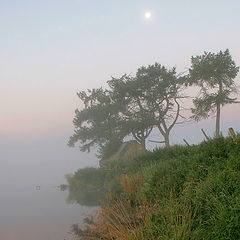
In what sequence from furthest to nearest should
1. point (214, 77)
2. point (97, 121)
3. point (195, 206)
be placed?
point (97, 121) < point (214, 77) < point (195, 206)

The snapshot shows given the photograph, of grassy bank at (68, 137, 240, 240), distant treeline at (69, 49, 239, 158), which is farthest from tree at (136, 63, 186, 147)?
grassy bank at (68, 137, 240, 240)

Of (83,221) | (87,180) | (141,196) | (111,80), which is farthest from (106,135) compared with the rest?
(141,196)

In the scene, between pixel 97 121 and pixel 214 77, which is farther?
pixel 97 121

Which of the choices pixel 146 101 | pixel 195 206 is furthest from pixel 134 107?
pixel 195 206

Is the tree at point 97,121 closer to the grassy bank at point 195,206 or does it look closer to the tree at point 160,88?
the tree at point 160,88

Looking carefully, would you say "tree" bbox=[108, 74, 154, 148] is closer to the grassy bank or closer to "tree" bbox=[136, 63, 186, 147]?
"tree" bbox=[136, 63, 186, 147]

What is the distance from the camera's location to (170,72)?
38906 mm

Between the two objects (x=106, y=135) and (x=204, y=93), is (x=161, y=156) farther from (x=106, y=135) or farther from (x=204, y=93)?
(x=106, y=135)

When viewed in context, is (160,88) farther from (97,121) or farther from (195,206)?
(195,206)

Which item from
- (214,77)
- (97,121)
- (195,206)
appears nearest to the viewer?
(195,206)

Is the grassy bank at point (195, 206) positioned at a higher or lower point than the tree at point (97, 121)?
lower

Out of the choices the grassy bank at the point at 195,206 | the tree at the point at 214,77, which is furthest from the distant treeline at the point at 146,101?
the grassy bank at the point at 195,206

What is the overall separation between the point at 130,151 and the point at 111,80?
482 inches

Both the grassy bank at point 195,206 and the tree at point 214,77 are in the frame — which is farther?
the tree at point 214,77
